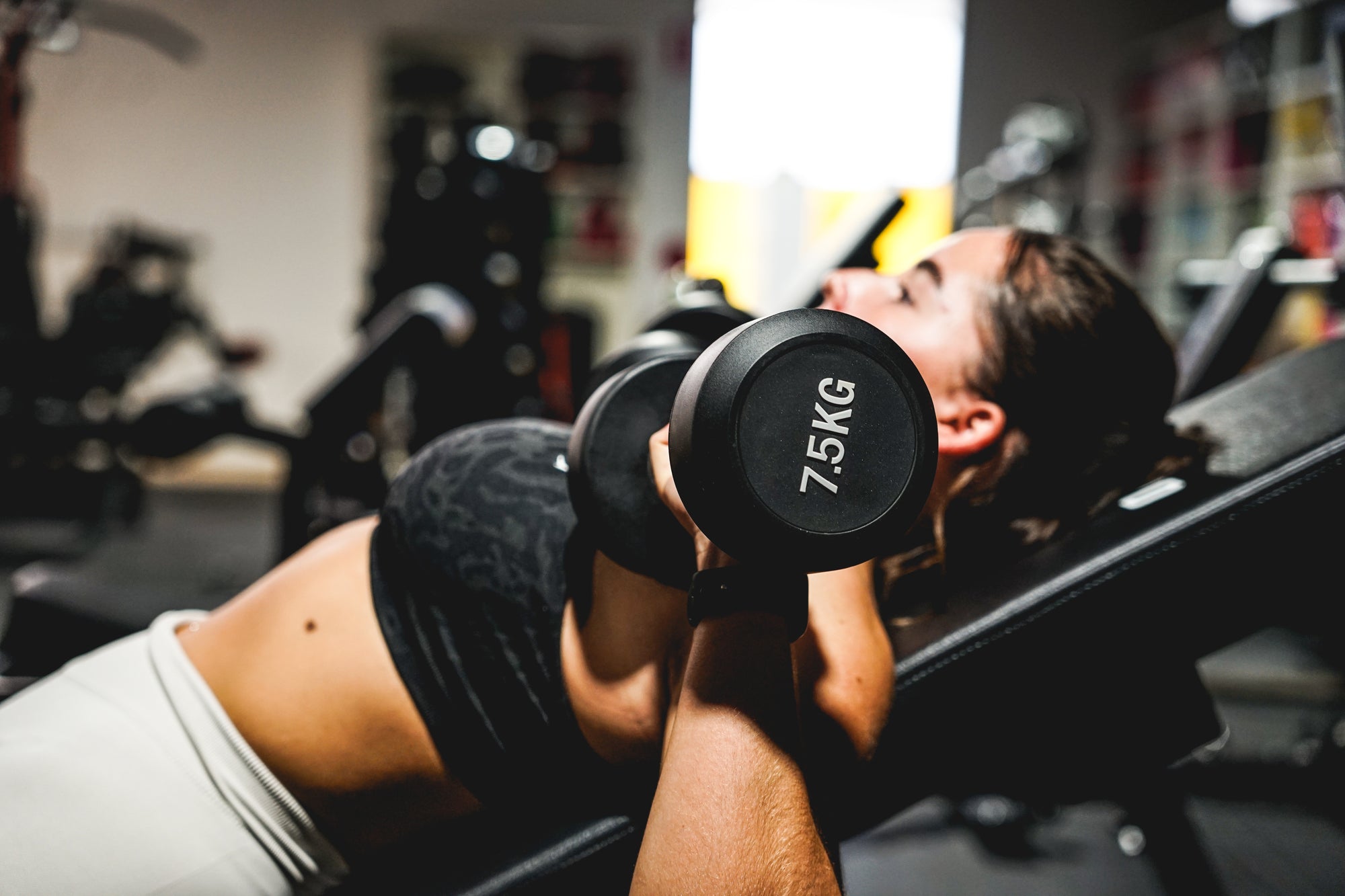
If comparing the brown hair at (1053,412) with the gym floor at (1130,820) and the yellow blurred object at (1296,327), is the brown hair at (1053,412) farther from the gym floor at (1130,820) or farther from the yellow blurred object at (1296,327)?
the yellow blurred object at (1296,327)

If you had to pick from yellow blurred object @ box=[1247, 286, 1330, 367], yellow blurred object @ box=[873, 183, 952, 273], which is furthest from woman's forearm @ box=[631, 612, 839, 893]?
yellow blurred object @ box=[873, 183, 952, 273]

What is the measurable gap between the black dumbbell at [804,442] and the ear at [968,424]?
0.38 m

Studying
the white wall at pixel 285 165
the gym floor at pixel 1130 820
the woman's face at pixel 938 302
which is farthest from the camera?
the white wall at pixel 285 165

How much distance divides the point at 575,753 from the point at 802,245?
16.1 ft

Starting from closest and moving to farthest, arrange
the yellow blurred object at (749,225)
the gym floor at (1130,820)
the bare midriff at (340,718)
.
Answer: the bare midriff at (340,718) → the gym floor at (1130,820) → the yellow blurred object at (749,225)

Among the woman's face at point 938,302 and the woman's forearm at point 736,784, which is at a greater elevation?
the woman's face at point 938,302

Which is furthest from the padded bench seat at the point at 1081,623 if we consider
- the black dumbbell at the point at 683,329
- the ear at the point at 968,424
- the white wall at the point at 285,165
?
the white wall at the point at 285,165

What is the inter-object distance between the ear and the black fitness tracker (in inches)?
15.2

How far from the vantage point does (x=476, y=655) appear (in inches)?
30.6

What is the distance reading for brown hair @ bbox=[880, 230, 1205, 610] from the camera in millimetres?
897

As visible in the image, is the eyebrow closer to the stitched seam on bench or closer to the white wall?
the stitched seam on bench

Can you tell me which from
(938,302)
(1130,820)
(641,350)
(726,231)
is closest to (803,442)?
(641,350)

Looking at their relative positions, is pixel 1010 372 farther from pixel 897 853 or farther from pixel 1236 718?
pixel 1236 718

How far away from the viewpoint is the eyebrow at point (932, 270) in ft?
3.06
